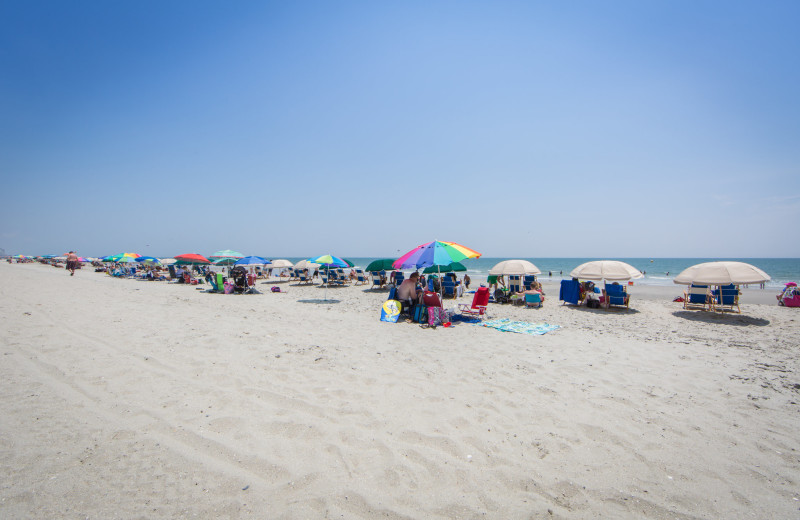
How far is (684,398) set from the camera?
4.18 m

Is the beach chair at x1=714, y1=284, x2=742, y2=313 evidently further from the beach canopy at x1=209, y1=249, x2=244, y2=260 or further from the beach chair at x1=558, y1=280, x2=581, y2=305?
the beach canopy at x1=209, y1=249, x2=244, y2=260

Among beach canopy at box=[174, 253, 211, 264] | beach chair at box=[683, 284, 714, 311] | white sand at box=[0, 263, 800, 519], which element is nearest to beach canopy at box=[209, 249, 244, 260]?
beach canopy at box=[174, 253, 211, 264]

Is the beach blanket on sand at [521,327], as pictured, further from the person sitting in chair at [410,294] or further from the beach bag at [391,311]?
the beach bag at [391,311]

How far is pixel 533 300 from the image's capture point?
1180 centimetres

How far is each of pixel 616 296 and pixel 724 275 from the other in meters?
2.78

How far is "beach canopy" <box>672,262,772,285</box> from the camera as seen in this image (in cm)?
902

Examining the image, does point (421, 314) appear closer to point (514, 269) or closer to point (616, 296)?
point (514, 269)

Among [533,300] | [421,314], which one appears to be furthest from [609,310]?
[421,314]

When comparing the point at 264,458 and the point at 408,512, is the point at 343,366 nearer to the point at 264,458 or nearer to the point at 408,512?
the point at 264,458

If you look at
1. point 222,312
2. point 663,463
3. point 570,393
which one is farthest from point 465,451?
point 222,312

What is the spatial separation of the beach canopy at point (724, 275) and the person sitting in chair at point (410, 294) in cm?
744

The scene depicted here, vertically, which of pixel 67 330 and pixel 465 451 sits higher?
pixel 67 330

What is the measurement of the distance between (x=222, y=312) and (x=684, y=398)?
9.63m

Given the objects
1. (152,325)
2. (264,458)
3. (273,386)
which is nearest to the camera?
(264,458)
